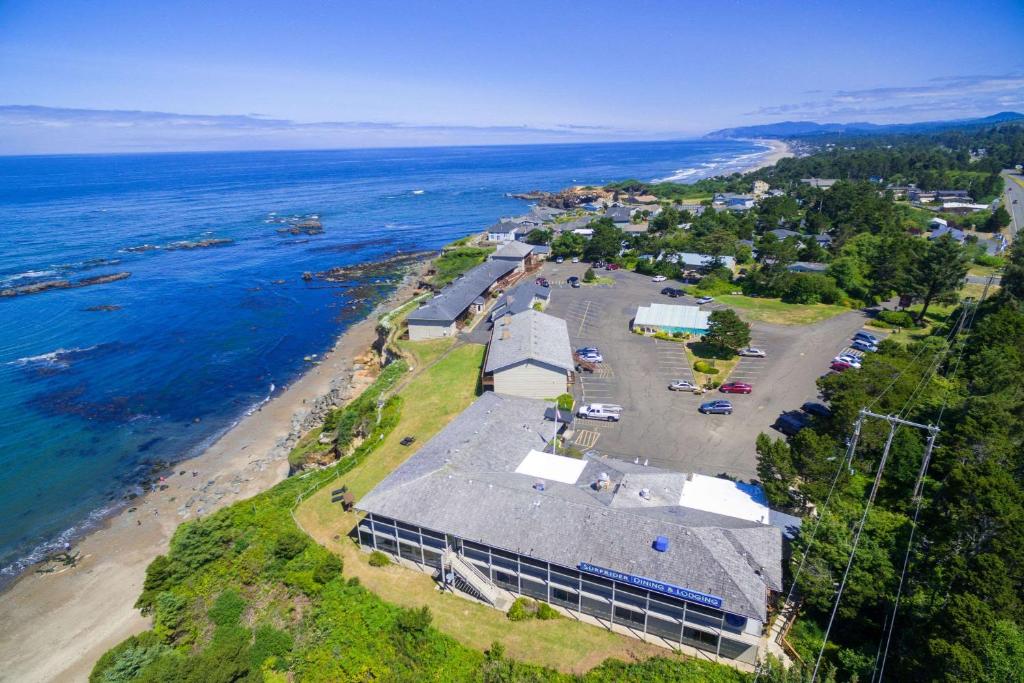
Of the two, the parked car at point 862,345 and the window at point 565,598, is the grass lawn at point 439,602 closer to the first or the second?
the window at point 565,598

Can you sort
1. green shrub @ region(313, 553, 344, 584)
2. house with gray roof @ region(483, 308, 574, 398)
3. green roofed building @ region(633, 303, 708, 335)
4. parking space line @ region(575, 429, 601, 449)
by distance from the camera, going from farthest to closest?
1. green roofed building @ region(633, 303, 708, 335)
2. house with gray roof @ region(483, 308, 574, 398)
3. parking space line @ region(575, 429, 601, 449)
4. green shrub @ region(313, 553, 344, 584)

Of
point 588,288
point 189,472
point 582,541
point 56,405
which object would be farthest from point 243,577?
point 588,288

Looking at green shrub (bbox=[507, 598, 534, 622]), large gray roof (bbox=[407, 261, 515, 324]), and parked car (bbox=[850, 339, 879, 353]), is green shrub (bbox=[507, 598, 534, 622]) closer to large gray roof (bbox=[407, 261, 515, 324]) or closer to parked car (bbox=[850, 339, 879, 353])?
large gray roof (bbox=[407, 261, 515, 324])

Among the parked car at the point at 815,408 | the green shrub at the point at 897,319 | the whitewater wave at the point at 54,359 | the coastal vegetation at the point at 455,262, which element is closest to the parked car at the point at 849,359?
the parked car at the point at 815,408

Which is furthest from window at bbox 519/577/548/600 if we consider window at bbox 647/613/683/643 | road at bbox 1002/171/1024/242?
road at bbox 1002/171/1024/242

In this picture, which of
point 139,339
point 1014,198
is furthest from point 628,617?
point 1014,198

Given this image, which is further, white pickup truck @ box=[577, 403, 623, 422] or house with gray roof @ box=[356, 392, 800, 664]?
white pickup truck @ box=[577, 403, 623, 422]
